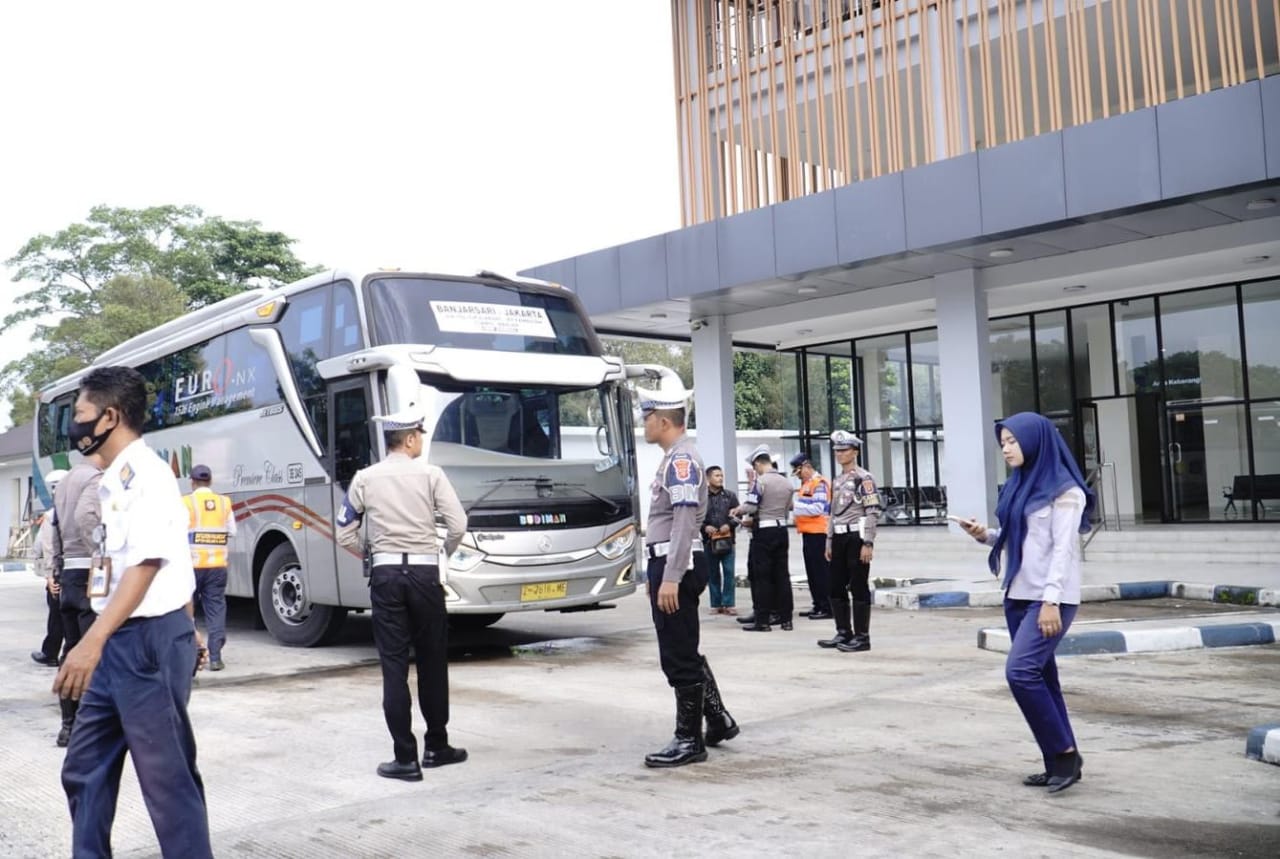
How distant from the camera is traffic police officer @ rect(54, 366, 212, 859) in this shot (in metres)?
3.67

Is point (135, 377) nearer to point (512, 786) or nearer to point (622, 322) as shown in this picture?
point (512, 786)

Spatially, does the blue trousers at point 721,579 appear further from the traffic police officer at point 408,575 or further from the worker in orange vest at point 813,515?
the traffic police officer at point 408,575

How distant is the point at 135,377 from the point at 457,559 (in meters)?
5.68

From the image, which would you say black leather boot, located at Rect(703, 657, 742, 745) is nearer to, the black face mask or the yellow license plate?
the black face mask

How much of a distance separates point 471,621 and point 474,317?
393cm

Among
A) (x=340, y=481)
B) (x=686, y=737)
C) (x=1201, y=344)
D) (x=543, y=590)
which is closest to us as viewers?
(x=686, y=737)

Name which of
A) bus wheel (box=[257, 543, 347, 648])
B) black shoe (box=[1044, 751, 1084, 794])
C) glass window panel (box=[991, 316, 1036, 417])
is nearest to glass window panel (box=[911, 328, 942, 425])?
glass window panel (box=[991, 316, 1036, 417])

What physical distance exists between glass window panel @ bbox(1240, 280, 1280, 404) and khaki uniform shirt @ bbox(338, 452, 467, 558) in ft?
58.9

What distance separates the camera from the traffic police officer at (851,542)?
9.59 meters

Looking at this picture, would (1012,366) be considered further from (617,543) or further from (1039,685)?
(1039,685)

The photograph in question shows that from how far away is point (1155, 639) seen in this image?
9281 millimetres

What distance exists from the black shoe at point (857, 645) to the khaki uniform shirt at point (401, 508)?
15.4ft

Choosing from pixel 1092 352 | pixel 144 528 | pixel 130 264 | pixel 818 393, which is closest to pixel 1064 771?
pixel 144 528

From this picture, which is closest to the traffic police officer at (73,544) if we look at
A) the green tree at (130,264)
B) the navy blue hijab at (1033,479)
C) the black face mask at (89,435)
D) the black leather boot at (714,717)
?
the black face mask at (89,435)
